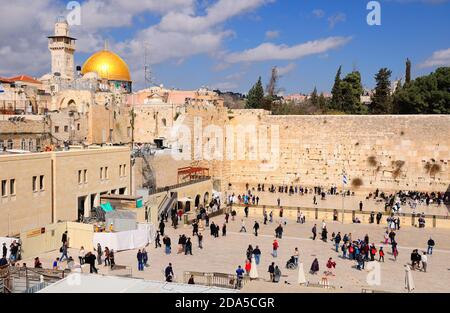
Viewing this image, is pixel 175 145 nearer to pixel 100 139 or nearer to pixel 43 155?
pixel 100 139

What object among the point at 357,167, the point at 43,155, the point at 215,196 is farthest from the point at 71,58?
the point at 43,155

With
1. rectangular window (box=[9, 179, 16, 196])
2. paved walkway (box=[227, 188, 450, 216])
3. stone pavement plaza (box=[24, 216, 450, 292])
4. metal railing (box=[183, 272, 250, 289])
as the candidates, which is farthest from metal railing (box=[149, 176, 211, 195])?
metal railing (box=[183, 272, 250, 289])

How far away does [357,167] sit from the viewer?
3039 cm

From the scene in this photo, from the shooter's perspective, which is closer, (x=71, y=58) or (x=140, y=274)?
(x=140, y=274)

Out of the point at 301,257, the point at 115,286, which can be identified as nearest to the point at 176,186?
the point at 301,257

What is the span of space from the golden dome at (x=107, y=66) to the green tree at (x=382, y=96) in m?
21.8

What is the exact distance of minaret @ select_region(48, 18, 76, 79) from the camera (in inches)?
1789

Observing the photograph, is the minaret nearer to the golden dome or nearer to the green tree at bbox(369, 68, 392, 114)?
the golden dome

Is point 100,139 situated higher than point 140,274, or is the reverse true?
point 100,139

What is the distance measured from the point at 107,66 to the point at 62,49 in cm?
420

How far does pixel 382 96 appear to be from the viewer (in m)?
40.5

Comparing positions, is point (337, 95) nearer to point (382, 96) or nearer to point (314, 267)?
point (382, 96)

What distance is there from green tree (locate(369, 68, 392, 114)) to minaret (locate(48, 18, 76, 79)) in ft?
85.7
